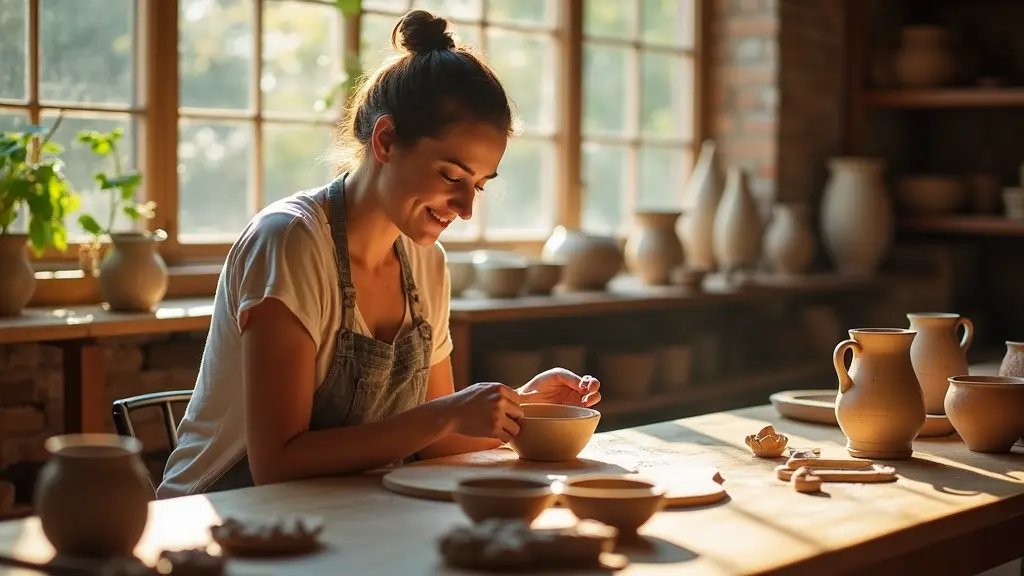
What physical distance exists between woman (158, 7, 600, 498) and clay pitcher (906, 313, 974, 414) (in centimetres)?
65

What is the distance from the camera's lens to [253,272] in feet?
6.44

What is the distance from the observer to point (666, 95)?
5.13 metres

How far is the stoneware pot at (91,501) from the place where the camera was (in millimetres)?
1355

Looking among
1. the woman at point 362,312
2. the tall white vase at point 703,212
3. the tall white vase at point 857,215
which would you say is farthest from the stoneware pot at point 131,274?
the tall white vase at point 857,215

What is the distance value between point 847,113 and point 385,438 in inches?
156

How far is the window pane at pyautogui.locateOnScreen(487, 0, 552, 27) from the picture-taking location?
4.41m

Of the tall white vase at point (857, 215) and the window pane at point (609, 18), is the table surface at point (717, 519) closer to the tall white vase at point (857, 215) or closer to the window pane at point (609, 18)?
the window pane at point (609, 18)

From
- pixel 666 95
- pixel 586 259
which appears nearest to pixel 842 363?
pixel 586 259

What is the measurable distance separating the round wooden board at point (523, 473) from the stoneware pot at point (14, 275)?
1478 millimetres

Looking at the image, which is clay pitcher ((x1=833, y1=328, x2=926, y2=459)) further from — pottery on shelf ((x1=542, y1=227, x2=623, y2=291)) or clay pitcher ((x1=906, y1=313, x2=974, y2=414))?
pottery on shelf ((x1=542, y1=227, x2=623, y2=291))

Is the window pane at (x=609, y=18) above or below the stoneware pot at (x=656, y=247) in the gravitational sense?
above

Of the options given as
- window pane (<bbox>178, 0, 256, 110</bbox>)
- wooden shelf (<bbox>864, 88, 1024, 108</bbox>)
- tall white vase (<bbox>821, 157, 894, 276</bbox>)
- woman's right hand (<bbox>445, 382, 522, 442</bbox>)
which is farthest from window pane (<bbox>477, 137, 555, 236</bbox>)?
woman's right hand (<bbox>445, 382, 522, 442</bbox>)

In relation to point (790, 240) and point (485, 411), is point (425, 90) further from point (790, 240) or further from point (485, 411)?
point (790, 240)

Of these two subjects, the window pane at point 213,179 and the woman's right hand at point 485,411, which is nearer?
the woman's right hand at point 485,411
